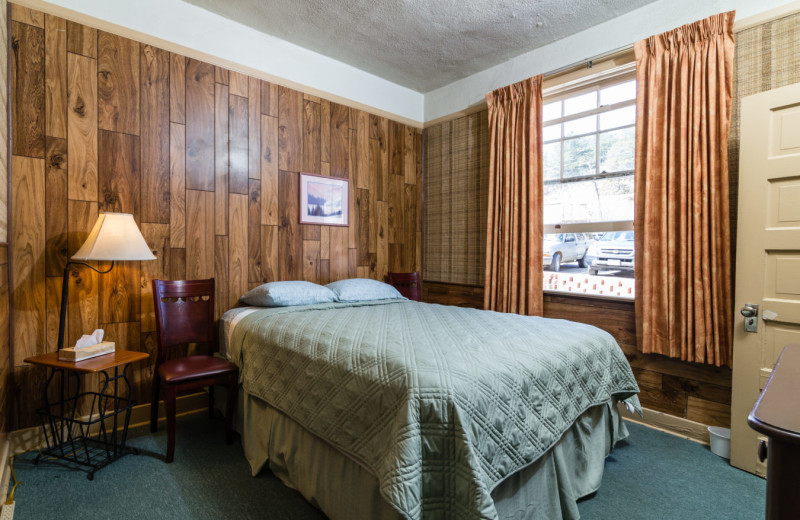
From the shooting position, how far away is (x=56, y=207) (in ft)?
7.57

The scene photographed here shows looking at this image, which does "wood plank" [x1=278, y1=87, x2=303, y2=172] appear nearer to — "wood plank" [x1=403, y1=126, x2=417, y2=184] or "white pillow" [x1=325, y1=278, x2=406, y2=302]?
"white pillow" [x1=325, y1=278, x2=406, y2=302]

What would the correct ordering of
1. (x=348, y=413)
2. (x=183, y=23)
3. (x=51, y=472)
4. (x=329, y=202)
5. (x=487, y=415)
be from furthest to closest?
(x=329, y=202) → (x=183, y=23) → (x=51, y=472) → (x=348, y=413) → (x=487, y=415)

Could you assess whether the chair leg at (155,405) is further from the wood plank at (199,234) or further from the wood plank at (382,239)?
the wood plank at (382,239)

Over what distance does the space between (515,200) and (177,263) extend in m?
2.67

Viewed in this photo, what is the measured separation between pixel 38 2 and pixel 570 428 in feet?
12.0

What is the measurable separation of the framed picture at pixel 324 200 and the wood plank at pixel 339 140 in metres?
0.11

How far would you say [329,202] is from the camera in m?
3.56

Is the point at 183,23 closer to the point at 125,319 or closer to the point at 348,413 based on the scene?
the point at 125,319

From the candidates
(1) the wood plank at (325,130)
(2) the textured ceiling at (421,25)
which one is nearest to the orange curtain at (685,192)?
(2) the textured ceiling at (421,25)

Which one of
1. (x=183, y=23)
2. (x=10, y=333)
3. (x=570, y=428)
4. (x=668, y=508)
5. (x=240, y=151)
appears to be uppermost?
(x=183, y=23)

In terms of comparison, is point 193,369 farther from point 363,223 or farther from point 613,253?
point 613,253

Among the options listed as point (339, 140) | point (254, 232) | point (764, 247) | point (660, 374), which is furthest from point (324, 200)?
point (764, 247)

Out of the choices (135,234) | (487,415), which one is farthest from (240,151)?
(487,415)

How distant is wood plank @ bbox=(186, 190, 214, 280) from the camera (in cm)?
279
